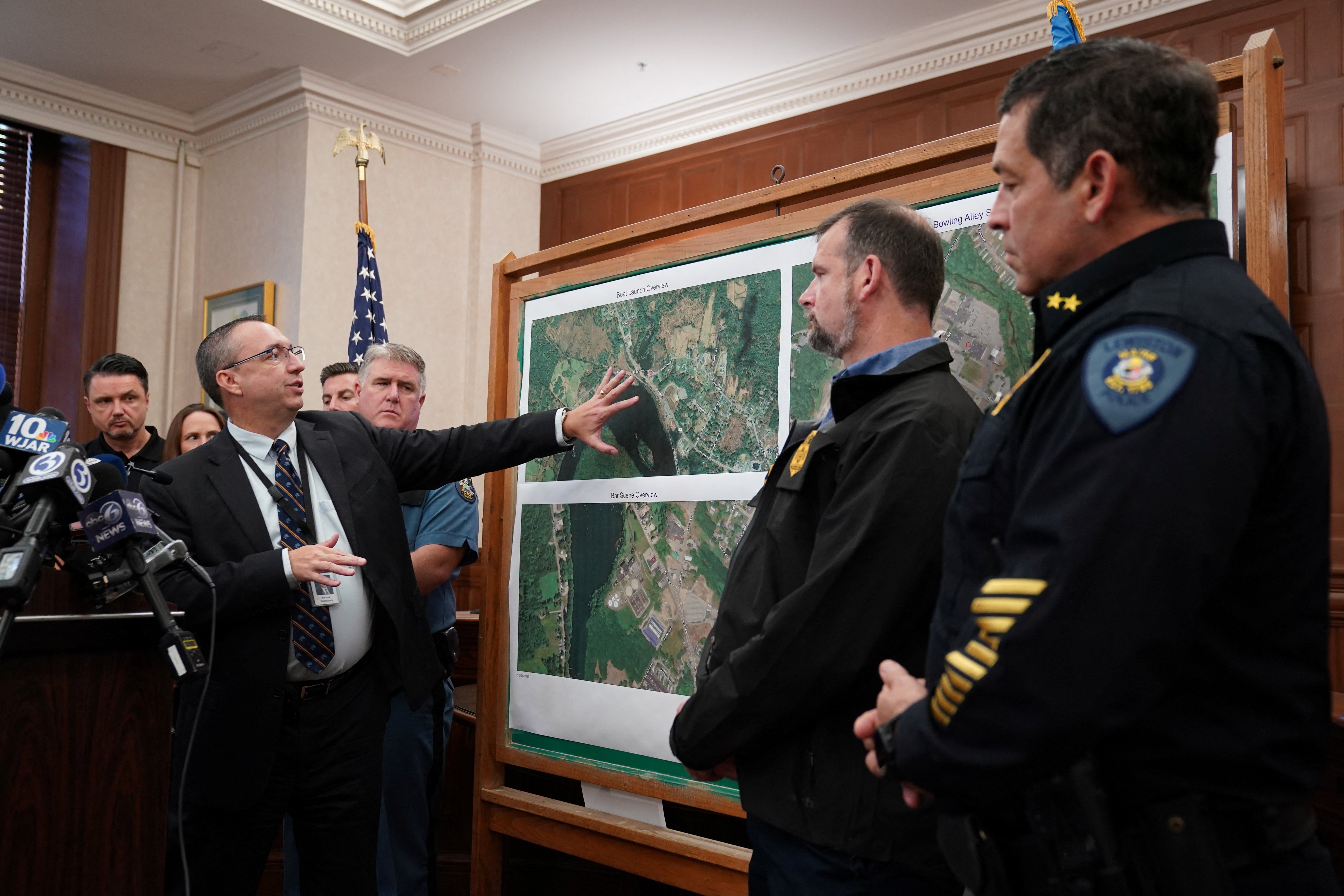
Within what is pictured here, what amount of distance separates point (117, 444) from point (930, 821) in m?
3.70

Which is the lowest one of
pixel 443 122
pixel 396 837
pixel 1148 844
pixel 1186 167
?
pixel 396 837

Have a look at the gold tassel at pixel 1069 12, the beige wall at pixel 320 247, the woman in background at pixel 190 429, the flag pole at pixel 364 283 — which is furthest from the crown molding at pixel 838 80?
the gold tassel at pixel 1069 12

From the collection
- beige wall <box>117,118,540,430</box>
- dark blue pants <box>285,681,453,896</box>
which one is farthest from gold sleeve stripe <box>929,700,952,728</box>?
beige wall <box>117,118,540,430</box>

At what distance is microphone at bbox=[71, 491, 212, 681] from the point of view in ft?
4.79

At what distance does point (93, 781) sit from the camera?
1.50 meters

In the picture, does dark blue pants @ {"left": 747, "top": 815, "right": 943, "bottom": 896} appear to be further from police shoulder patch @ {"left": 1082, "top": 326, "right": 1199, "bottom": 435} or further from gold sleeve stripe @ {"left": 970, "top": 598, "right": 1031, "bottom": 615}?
police shoulder patch @ {"left": 1082, "top": 326, "right": 1199, "bottom": 435}

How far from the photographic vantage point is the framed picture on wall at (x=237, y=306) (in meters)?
5.85

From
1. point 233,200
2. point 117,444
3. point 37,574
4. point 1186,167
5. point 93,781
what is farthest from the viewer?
point 233,200

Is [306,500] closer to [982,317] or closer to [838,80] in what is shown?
[982,317]

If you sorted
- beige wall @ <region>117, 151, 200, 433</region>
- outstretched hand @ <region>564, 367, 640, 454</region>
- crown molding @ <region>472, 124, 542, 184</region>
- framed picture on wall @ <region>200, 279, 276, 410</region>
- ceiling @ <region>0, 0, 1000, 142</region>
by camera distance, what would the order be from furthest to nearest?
crown molding @ <region>472, 124, 542, 184</region> < beige wall @ <region>117, 151, 200, 433</region> < framed picture on wall @ <region>200, 279, 276, 410</region> < ceiling @ <region>0, 0, 1000, 142</region> < outstretched hand @ <region>564, 367, 640, 454</region>

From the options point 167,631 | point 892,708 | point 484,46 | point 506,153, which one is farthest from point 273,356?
point 506,153

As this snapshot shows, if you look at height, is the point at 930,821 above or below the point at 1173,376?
below

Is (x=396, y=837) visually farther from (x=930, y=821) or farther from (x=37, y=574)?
(x=930, y=821)

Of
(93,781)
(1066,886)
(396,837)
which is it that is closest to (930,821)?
(1066,886)
